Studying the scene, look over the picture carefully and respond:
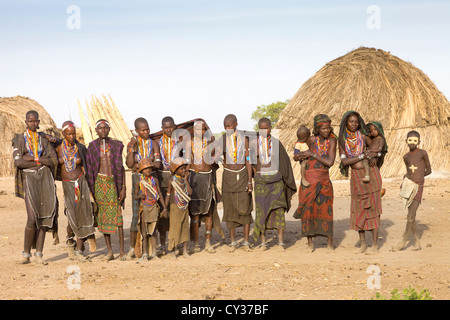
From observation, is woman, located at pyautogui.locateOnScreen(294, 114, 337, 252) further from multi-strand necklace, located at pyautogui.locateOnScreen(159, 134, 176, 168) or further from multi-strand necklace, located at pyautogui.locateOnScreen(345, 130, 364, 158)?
multi-strand necklace, located at pyautogui.locateOnScreen(159, 134, 176, 168)

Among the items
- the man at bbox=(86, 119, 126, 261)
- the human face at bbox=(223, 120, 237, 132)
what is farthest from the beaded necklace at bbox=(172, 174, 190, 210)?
the human face at bbox=(223, 120, 237, 132)

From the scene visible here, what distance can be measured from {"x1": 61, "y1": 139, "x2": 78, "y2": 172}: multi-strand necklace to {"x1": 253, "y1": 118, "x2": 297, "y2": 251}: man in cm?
249

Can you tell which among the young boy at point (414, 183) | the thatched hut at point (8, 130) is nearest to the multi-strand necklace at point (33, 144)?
the young boy at point (414, 183)

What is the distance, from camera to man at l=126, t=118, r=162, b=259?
7.30m

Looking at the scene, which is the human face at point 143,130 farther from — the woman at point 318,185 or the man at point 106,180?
the woman at point 318,185

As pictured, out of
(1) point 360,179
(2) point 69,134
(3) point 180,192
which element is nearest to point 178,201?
(3) point 180,192

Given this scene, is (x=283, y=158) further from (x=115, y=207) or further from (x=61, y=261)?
(x=61, y=261)

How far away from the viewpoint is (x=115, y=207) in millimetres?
7352

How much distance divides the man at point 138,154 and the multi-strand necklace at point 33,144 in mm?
1136

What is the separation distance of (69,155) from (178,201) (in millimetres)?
1531

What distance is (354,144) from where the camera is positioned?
7.61m

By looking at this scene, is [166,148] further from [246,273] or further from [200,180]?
[246,273]

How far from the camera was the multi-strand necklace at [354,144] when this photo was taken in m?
7.59
